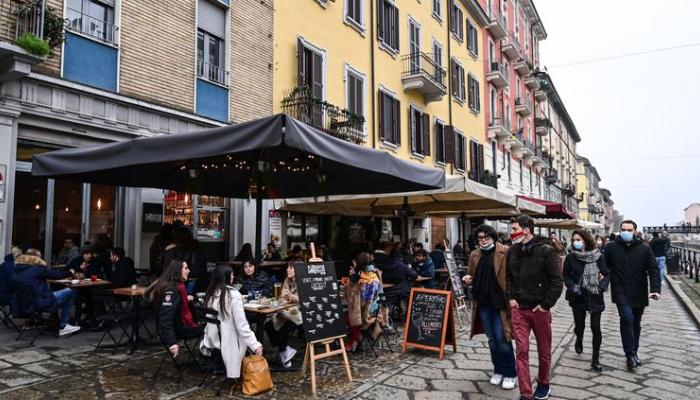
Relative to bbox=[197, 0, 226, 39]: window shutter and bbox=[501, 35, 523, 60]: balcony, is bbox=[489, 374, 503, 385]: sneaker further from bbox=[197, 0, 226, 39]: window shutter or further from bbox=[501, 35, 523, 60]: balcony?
bbox=[501, 35, 523, 60]: balcony

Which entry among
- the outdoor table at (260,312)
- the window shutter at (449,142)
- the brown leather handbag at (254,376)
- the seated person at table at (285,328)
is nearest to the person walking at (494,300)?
the seated person at table at (285,328)

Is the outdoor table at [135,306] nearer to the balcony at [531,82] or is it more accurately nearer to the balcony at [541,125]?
the balcony at [531,82]

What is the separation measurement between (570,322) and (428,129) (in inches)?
481

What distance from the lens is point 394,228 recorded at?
19500mm

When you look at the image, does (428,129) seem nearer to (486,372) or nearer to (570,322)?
(570,322)

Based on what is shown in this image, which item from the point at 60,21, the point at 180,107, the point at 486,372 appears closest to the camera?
the point at 486,372

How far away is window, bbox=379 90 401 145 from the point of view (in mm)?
17078

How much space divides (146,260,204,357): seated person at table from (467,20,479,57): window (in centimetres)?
2302

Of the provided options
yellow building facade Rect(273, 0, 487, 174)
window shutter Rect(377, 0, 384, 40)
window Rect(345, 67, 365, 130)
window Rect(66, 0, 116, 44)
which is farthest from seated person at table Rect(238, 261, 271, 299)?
window shutter Rect(377, 0, 384, 40)

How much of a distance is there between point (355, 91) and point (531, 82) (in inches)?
953

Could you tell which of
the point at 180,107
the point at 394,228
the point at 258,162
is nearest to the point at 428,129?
the point at 394,228

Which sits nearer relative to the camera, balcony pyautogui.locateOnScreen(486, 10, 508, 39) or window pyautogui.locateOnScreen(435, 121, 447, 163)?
window pyautogui.locateOnScreen(435, 121, 447, 163)

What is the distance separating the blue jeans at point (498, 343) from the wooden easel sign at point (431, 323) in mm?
1130

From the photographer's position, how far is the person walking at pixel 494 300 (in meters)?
5.25
